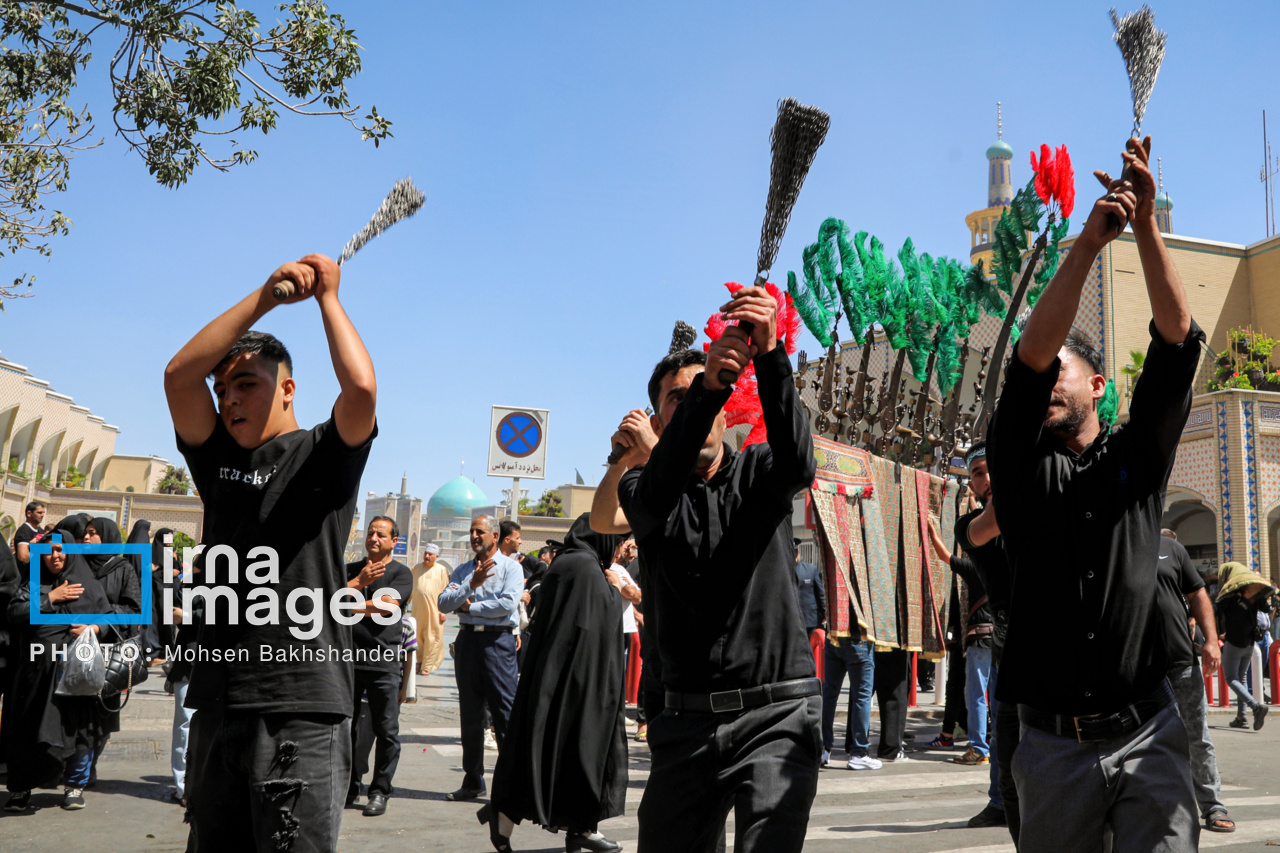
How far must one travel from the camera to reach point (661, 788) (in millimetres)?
2957

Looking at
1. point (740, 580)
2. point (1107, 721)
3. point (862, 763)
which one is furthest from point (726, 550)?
point (862, 763)

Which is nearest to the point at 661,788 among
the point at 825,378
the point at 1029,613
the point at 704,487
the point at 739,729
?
the point at 739,729

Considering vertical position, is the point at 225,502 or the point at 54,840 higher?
the point at 225,502

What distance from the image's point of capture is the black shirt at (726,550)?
2996 mm

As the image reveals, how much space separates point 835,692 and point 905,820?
2909 mm

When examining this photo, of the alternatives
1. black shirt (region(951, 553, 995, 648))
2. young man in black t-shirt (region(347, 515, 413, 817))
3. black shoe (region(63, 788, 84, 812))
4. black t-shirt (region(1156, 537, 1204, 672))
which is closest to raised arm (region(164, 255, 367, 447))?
black t-shirt (region(1156, 537, 1204, 672))

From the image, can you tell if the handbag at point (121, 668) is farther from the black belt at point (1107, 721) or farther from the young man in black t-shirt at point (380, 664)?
the black belt at point (1107, 721)

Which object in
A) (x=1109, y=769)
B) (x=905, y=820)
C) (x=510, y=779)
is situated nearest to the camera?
(x=1109, y=769)

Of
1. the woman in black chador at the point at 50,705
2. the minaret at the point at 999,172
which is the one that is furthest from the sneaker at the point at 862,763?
the minaret at the point at 999,172

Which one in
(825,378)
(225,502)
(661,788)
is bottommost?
(661,788)

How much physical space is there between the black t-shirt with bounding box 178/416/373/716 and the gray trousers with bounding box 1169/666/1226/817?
477 centimetres

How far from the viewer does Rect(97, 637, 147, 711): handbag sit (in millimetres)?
7246

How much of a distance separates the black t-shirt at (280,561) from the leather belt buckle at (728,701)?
1005mm

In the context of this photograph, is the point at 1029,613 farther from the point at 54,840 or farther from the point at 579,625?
the point at 54,840
